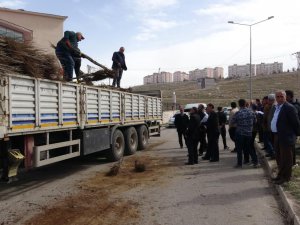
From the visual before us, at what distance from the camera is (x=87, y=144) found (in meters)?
9.55

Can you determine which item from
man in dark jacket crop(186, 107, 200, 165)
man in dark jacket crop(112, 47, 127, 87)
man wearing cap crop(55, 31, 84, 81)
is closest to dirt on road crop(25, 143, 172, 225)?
man in dark jacket crop(186, 107, 200, 165)

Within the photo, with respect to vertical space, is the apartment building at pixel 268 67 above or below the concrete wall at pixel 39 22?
above

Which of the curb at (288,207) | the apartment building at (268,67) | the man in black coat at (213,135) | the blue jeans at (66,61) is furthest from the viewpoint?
the apartment building at (268,67)

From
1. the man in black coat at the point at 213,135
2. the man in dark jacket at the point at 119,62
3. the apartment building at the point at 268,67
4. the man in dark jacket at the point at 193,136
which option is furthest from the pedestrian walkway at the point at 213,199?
the apartment building at the point at 268,67

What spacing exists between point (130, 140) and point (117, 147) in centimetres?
113

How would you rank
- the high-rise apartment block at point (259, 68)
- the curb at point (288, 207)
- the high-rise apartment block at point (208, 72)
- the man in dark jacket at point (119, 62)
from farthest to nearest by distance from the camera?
the high-rise apartment block at point (259, 68)
the high-rise apartment block at point (208, 72)
the man in dark jacket at point (119, 62)
the curb at point (288, 207)

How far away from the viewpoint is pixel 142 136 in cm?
1438

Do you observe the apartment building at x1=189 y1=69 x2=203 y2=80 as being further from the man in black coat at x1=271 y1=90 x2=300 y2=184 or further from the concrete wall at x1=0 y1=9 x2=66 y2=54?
the man in black coat at x1=271 y1=90 x2=300 y2=184

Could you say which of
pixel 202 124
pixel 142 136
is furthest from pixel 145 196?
pixel 142 136

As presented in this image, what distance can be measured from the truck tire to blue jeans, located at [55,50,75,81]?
2.37 meters

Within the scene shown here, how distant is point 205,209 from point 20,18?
20.8 metres

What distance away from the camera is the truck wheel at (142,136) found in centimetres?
1419

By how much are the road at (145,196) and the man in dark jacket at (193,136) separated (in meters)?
0.38

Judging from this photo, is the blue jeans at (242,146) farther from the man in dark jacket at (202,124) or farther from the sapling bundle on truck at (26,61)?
the sapling bundle on truck at (26,61)
